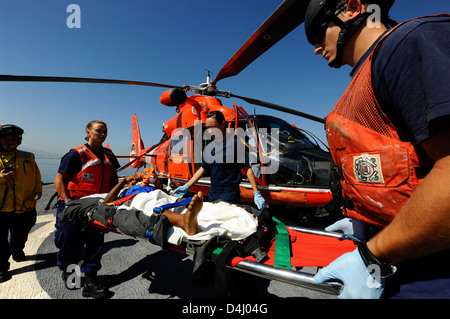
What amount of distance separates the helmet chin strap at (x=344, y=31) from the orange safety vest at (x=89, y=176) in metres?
3.41

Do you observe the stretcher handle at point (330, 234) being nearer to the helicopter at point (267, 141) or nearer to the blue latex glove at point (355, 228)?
the blue latex glove at point (355, 228)

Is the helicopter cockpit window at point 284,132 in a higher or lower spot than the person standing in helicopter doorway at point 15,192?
higher

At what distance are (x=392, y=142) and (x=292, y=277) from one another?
2.87 feet

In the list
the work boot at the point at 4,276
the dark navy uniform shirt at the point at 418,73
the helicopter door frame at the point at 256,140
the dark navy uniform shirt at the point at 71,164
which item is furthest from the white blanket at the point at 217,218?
the work boot at the point at 4,276

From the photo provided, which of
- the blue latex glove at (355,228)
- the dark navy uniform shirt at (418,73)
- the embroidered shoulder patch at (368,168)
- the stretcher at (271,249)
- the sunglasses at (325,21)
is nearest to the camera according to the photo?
the dark navy uniform shirt at (418,73)

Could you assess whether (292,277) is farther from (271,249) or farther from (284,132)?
(284,132)

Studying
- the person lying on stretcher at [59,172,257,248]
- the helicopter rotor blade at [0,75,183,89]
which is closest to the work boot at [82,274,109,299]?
the person lying on stretcher at [59,172,257,248]

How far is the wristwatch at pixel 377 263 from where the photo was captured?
0.71 m

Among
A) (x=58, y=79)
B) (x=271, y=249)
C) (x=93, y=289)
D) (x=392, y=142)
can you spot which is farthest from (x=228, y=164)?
(x=58, y=79)

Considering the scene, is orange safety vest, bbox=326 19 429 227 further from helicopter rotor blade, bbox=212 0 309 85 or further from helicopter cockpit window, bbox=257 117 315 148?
helicopter cockpit window, bbox=257 117 315 148

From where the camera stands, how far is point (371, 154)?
2.83ft

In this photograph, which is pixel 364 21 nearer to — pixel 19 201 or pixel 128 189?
pixel 128 189

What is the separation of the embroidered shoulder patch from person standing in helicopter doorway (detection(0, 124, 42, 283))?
4.68 m
